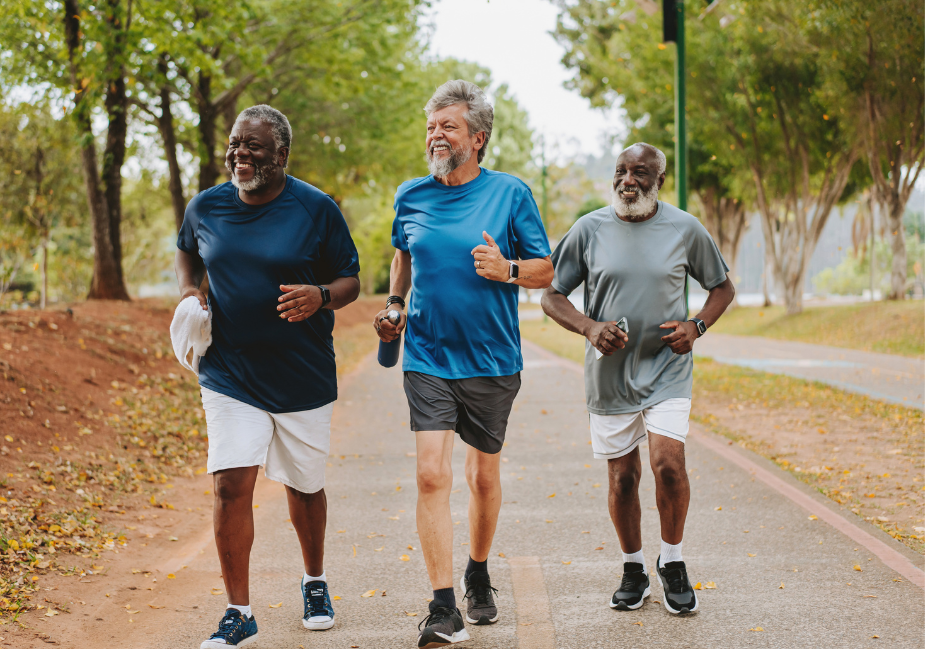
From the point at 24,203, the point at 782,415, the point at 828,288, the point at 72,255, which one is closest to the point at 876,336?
the point at 782,415

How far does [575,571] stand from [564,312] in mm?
1528

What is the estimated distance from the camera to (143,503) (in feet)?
22.4

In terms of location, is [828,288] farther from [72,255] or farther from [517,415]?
[517,415]

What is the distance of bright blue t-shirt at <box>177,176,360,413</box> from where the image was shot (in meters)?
4.06

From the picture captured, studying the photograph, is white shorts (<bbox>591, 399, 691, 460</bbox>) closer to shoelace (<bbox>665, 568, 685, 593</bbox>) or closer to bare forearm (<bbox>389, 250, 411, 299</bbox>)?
shoelace (<bbox>665, 568, 685, 593</bbox>)

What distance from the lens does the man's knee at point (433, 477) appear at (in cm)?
401

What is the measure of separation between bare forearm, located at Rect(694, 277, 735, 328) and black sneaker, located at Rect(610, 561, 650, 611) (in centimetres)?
126

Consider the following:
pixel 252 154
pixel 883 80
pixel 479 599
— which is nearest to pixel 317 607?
pixel 479 599

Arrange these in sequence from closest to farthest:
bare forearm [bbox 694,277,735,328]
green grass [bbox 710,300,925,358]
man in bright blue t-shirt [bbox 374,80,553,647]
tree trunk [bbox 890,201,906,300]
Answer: man in bright blue t-shirt [bbox 374,80,553,647] → bare forearm [bbox 694,277,735,328] → green grass [bbox 710,300,925,358] → tree trunk [bbox 890,201,906,300]

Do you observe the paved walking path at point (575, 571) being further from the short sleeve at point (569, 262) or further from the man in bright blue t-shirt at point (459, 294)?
the short sleeve at point (569, 262)

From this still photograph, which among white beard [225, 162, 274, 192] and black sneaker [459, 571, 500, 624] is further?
black sneaker [459, 571, 500, 624]

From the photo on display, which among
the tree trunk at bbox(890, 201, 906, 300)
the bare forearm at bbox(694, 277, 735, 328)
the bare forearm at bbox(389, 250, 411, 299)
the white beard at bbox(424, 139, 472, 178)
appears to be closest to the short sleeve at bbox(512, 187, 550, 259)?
the white beard at bbox(424, 139, 472, 178)

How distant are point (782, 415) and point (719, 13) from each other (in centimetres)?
1655

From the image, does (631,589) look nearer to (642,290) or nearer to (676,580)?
(676,580)
